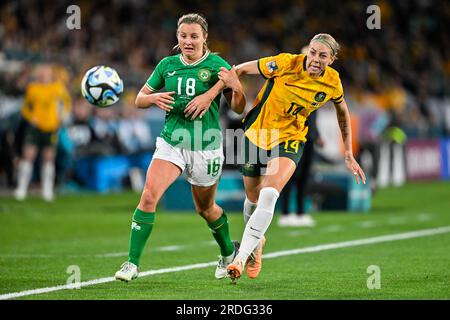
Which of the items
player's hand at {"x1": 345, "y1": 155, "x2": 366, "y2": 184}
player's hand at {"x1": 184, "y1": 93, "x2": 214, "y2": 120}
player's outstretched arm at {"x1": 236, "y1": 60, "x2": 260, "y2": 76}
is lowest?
player's hand at {"x1": 345, "y1": 155, "x2": 366, "y2": 184}

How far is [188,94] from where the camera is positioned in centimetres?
823

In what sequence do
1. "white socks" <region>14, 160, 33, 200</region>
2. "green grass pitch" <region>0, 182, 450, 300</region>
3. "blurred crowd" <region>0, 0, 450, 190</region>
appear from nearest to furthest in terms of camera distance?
"green grass pitch" <region>0, 182, 450, 300</region> < "white socks" <region>14, 160, 33, 200</region> < "blurred crowd" <region>0, 0, 450, 190</region>

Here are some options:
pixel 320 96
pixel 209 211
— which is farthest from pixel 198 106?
pixel 320 96

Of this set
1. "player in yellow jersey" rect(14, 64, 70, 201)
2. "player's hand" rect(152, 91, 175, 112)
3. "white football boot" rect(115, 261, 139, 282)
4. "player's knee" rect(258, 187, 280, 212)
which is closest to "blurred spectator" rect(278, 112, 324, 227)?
"player in yellow jersey" rect(14, 64, 70, 201)

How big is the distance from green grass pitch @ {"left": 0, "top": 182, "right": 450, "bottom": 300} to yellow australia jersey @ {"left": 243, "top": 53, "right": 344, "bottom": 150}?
4.10 ft

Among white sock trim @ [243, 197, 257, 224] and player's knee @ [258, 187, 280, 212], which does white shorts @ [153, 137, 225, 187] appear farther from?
white sock trim @ [243, 197, 257, 224]

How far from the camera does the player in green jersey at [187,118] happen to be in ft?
26.6

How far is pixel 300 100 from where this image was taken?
8.62 metres

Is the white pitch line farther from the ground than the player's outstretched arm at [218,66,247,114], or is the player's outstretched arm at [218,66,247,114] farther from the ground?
the player's outstretched arm at [218,66,247,114]

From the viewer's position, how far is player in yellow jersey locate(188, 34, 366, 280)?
8.25 metres

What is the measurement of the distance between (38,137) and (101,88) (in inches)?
434

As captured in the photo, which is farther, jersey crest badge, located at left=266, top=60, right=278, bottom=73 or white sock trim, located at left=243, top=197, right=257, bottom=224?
white sock trim, located at left=243, top=197, right=257, bottom=224
